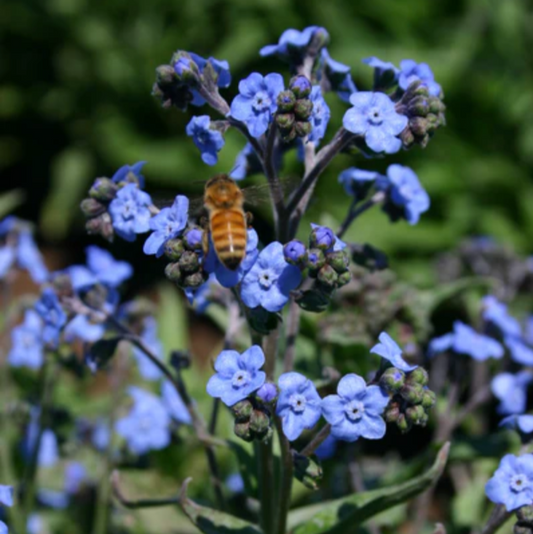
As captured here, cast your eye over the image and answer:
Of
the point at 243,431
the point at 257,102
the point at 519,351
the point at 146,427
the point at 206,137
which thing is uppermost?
the point at 257,102

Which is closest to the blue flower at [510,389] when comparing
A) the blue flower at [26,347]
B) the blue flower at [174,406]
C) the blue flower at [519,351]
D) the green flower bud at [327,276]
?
the blue flower at [519,351]

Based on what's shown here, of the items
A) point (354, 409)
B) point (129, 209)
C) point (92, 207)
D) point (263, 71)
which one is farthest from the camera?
point (263, 71)

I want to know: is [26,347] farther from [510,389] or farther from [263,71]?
[263,71]

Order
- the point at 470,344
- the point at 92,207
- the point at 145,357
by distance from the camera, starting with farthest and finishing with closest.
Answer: the point at 145,357
the point at 470,344
the point at 92,207

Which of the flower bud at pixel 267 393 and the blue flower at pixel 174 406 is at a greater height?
the flower bud at pixel 267 393

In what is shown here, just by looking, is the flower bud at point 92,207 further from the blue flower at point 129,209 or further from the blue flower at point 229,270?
the blue flower at point 229,270

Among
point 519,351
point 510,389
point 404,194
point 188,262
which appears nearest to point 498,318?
point 519,351
